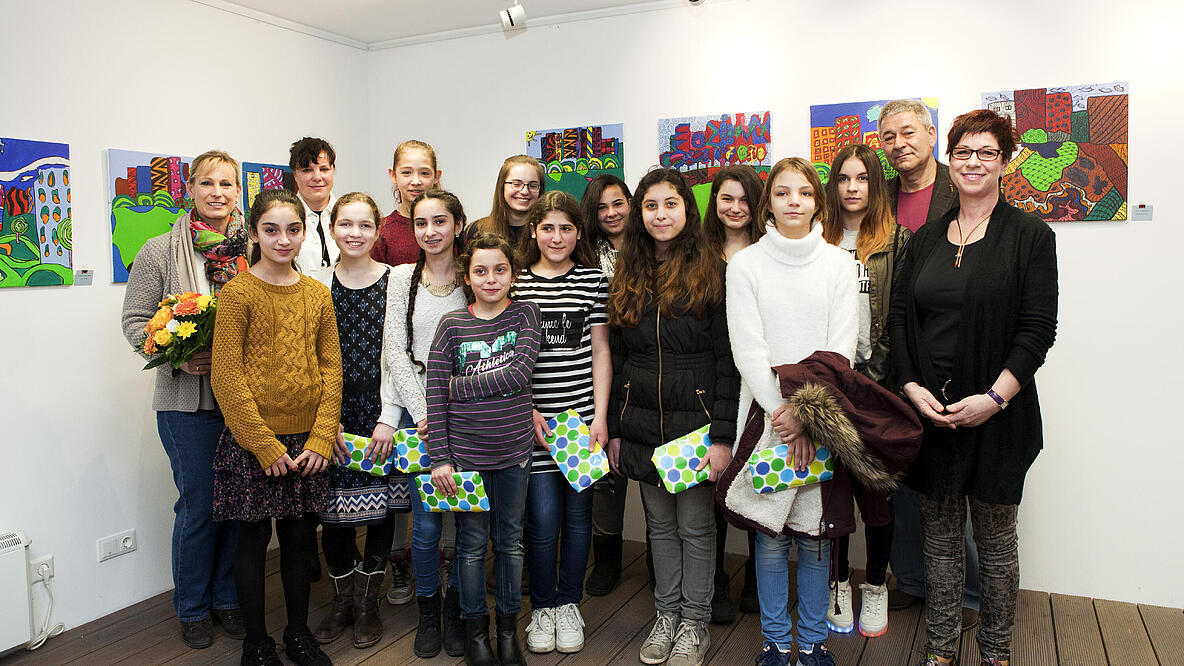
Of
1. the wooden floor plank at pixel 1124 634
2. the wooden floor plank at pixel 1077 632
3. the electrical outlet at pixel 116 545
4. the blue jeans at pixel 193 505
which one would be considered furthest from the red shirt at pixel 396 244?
the wooden floor plank at pixel 1124 634

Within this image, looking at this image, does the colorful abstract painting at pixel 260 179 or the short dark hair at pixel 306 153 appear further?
the colorful abstract painting at pixel 260 179

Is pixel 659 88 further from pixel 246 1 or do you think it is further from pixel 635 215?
pixel 246 1

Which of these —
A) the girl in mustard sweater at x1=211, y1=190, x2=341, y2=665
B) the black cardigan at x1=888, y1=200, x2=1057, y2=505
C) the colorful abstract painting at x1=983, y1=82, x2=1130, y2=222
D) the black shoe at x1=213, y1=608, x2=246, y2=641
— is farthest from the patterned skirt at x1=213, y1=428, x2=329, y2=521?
the colorful abstract painting at x1=983, y1=82, x2=1130, y2=222

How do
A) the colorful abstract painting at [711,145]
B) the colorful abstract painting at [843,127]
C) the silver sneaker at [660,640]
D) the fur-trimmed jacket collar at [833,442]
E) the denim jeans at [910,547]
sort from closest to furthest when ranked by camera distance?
the fur-trimmed jacket collar at [833,442] → the silver sneaker at [660,640] → the denim jeans at [910,547] → the colorful abstract painting at [843,127] → the colorful abstract painting at [711,145]

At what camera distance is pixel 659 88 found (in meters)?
3.97

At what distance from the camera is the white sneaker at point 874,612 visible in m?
2.93

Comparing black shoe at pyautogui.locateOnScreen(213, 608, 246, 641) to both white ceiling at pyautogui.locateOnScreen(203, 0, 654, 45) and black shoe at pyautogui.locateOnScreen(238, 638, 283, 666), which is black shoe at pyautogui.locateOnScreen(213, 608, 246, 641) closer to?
black shoe at pyautogui.locateOnScreen(238, 638, 283, 666)

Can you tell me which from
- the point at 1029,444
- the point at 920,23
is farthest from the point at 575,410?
the point at 920,23

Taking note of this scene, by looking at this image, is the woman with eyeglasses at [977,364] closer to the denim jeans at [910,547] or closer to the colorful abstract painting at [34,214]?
the denim jeans at [910,547]

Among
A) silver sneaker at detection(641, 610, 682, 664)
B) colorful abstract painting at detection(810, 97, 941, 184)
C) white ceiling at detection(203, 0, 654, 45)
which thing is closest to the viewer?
silver sneaker at detection(641, 610, 682, 664)

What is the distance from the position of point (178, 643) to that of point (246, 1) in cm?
284

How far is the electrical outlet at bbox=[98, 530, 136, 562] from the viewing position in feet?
10.7

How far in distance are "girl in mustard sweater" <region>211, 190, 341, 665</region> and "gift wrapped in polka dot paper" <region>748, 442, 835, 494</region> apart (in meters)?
1.39

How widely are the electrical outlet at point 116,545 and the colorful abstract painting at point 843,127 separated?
3.30 metres
